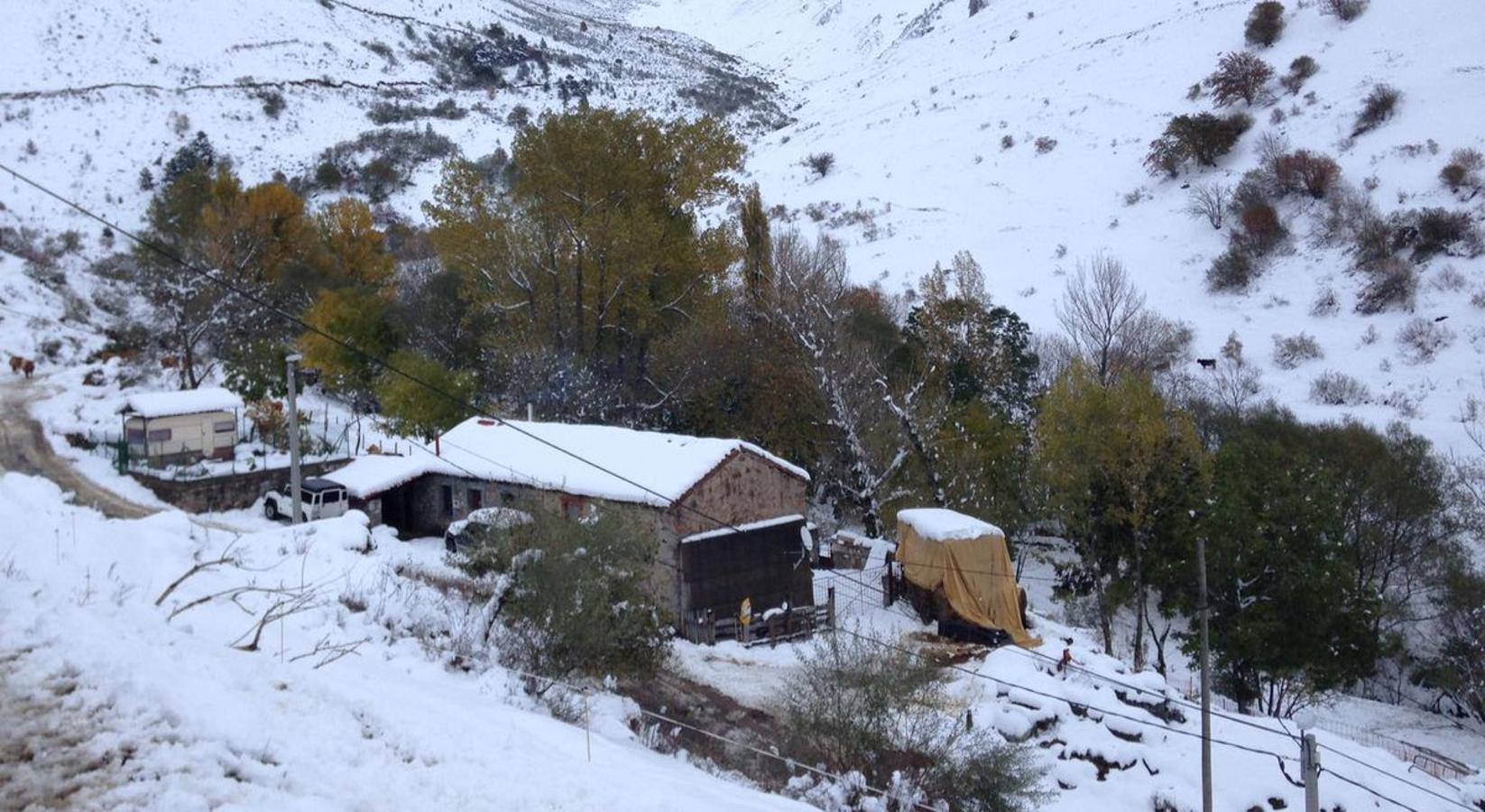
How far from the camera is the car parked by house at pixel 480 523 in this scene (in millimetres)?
14508

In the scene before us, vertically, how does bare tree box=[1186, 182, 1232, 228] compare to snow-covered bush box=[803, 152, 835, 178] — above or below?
below

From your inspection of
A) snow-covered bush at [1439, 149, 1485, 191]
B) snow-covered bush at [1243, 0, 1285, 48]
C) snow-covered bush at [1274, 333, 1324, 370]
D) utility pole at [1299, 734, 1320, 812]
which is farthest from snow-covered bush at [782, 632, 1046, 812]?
snow-covered bush at [1243, 0, 1285, 48]

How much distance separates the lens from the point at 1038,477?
72.8 ft

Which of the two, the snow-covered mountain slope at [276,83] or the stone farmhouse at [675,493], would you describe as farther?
the snow-covered mountain slope at [276,83]

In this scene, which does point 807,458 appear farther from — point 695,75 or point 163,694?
point 695,75

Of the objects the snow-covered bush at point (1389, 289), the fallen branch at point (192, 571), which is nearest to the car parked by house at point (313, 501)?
the fallen branch at point (192, 571)

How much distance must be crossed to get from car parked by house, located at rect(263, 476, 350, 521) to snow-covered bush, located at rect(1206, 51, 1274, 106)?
3606 centimetres

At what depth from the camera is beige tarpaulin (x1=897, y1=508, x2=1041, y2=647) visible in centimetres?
1923

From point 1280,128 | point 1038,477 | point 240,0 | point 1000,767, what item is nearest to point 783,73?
point 240,0

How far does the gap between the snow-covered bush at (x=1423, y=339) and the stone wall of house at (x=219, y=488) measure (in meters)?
27.0

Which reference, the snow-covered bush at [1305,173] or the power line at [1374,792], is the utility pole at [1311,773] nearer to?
the power line at [1374,792]

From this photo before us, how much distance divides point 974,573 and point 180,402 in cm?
1818

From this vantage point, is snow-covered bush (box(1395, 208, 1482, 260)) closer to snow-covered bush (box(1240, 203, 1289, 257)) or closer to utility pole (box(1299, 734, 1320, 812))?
snow-covered bush (box(1240, 203, 1289, 257))

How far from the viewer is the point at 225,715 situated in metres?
5.84
